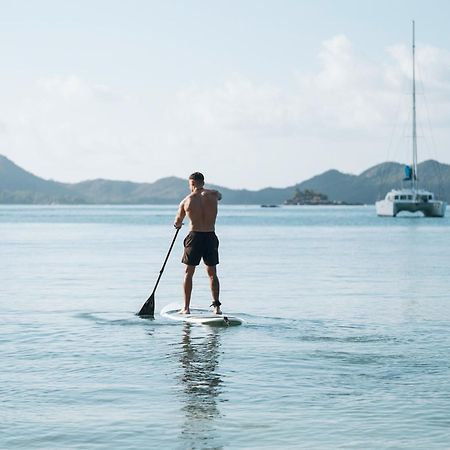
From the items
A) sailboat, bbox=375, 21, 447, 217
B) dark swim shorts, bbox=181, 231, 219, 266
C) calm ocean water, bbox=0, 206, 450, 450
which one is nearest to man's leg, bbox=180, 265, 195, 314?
dark swim shorts, bbox=181, 231, 219, 266

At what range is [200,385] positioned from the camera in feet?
32.0

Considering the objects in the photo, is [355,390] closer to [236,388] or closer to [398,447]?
[236,388]

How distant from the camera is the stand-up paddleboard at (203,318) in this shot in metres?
14.3

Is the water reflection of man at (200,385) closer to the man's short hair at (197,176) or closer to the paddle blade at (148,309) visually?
the paddle blade at (148,309)

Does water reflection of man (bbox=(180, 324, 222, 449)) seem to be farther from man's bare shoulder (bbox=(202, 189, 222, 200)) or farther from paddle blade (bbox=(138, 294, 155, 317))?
man's bare shoulder (bbox=(202, 189, 222, 200))

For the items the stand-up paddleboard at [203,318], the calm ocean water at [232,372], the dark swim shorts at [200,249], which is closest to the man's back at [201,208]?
the dark swim shorts at [200,249]

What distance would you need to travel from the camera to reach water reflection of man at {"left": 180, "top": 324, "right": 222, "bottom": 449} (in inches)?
308

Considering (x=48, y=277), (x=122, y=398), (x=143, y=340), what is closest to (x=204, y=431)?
(x=122, y=398)

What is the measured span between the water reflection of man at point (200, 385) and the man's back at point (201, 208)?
5.90ft

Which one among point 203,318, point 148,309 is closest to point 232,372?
point 203,318

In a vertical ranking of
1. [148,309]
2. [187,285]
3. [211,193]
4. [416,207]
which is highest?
[211,193]

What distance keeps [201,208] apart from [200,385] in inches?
212

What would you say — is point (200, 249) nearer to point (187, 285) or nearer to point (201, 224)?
point (201, 224)

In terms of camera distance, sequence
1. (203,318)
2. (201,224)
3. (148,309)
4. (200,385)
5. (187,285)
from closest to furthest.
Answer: (200,385), (203,318), (201,224), (187,285), (148,309)
